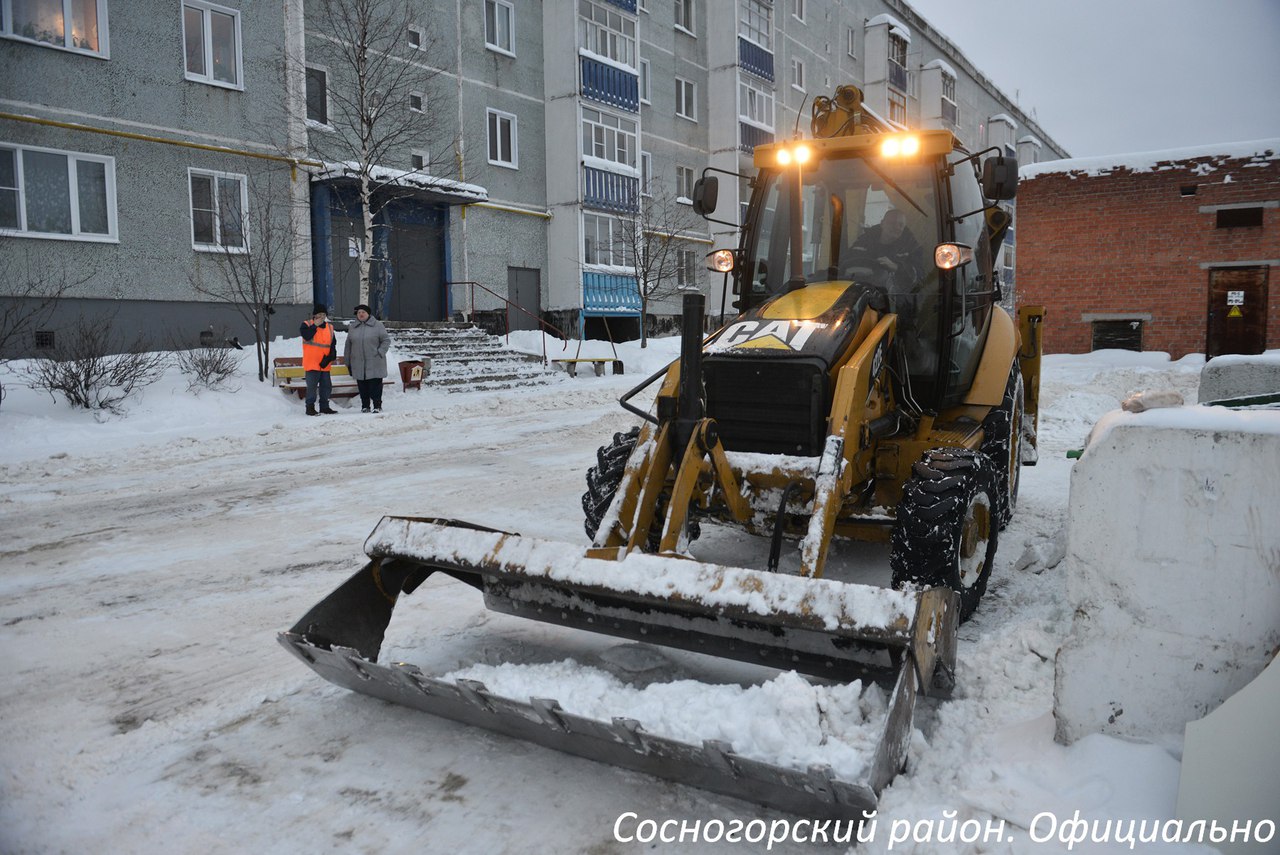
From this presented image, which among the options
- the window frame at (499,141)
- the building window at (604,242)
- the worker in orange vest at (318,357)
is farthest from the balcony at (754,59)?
the worker in orange vest at (318,357)

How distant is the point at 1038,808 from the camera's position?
2.42 m

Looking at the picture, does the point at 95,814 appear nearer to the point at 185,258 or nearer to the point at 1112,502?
the point at 1112,502

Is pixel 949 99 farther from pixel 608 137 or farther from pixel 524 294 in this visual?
pixel 524 294

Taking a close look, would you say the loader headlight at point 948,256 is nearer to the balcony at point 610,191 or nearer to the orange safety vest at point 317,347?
the orange safety vest at point 317,347

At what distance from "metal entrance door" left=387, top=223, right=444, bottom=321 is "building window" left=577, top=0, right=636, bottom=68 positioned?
744cm

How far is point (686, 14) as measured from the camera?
100ft

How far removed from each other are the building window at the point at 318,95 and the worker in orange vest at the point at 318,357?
8.53 metres

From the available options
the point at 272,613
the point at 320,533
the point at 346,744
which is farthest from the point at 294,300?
the point at 346,744

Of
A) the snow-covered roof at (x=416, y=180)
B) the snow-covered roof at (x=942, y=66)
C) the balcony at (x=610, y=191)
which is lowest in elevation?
the snow-covered roof at (x=416, y=180)

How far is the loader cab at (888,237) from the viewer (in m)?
4.99

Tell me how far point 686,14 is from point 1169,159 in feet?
53.3

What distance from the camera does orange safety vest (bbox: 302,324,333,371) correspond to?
1256cm

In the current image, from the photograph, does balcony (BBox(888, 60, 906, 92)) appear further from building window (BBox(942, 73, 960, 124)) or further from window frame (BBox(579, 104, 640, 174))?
window frame (BBox(579, 104, 640, 174))

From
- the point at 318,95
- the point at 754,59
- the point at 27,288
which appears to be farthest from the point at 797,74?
the point at 27,288
